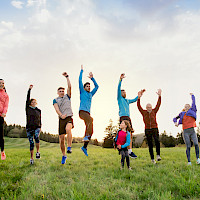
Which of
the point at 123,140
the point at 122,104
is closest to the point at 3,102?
the point at 122,104

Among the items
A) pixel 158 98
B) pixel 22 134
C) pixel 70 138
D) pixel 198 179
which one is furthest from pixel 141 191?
pixel 22 134

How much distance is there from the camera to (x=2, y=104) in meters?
8.30

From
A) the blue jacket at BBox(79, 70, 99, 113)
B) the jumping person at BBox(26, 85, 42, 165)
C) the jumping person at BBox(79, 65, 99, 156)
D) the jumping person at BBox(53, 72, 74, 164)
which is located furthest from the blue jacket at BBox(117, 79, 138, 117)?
the jumping person at BBox(26, 85, 42, 165)

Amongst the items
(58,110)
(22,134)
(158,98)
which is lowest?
(22,134)

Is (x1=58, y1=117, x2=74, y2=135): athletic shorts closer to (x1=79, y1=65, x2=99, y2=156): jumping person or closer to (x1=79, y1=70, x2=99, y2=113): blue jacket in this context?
(x1=79, y1=65, x2=99, y2=156): jumping person

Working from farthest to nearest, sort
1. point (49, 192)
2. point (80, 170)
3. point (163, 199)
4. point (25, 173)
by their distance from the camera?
point (80, 170) → point (25, 173) → point (49, 192) → point (163, 199)

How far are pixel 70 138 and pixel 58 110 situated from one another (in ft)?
4.01

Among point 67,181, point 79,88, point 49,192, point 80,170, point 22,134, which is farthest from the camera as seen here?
point 22,134

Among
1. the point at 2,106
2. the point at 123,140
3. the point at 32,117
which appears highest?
the point at 2,106

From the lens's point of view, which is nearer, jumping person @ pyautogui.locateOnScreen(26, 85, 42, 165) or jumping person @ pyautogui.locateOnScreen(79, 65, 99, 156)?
jumping person @ pyautogui.locateOnScreen(79, 65, 99, 156)

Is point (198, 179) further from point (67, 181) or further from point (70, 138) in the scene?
point (70, 138)

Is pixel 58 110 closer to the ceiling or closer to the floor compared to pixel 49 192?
closer to the ceiling

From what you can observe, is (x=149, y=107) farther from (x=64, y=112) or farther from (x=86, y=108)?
(x=64, y=112)

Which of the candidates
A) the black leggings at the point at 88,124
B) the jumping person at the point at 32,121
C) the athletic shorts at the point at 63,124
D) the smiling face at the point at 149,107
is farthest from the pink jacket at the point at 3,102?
the smiling face at the point at 149,107
